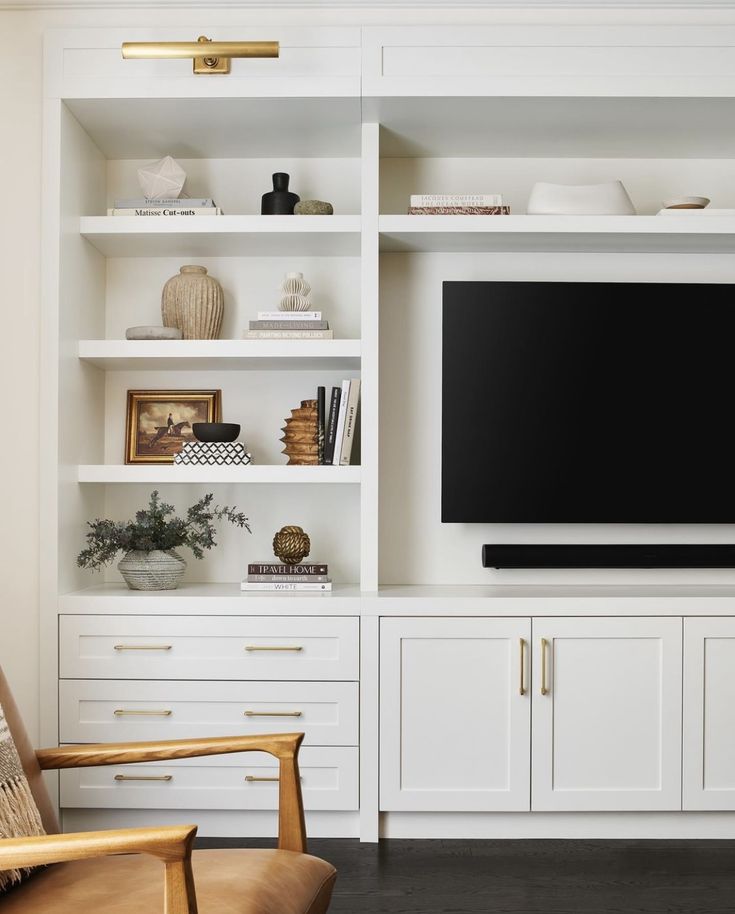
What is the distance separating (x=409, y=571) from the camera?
10.3 ft

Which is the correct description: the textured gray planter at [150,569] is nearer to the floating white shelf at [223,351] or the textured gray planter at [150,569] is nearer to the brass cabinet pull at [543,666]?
the floating white shelf at [223,351]

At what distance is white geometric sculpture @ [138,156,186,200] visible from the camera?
2.97 m

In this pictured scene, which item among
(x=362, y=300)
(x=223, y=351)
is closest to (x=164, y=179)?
(x=223, y=351)

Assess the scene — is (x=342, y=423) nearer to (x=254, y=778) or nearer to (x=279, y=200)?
(x=279, y=200)

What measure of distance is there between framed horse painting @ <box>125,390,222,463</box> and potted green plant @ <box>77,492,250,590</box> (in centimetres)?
30

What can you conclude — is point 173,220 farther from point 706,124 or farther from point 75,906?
point 75,906

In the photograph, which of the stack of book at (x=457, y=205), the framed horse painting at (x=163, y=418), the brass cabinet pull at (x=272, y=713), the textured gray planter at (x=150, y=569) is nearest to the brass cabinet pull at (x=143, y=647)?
the textured gray planter at (x=150, y=569)

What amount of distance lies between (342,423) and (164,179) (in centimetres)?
105

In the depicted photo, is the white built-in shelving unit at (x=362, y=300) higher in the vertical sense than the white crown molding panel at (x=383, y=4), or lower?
lower

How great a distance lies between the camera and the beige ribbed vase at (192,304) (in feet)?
9.89

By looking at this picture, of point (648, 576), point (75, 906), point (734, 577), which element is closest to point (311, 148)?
point (648, 576)

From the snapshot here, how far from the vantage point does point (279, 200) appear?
292cm

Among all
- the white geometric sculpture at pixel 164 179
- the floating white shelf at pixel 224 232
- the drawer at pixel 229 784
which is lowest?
the drawer at pixel 229 784

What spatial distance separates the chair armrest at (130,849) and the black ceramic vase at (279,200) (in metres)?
2.16
